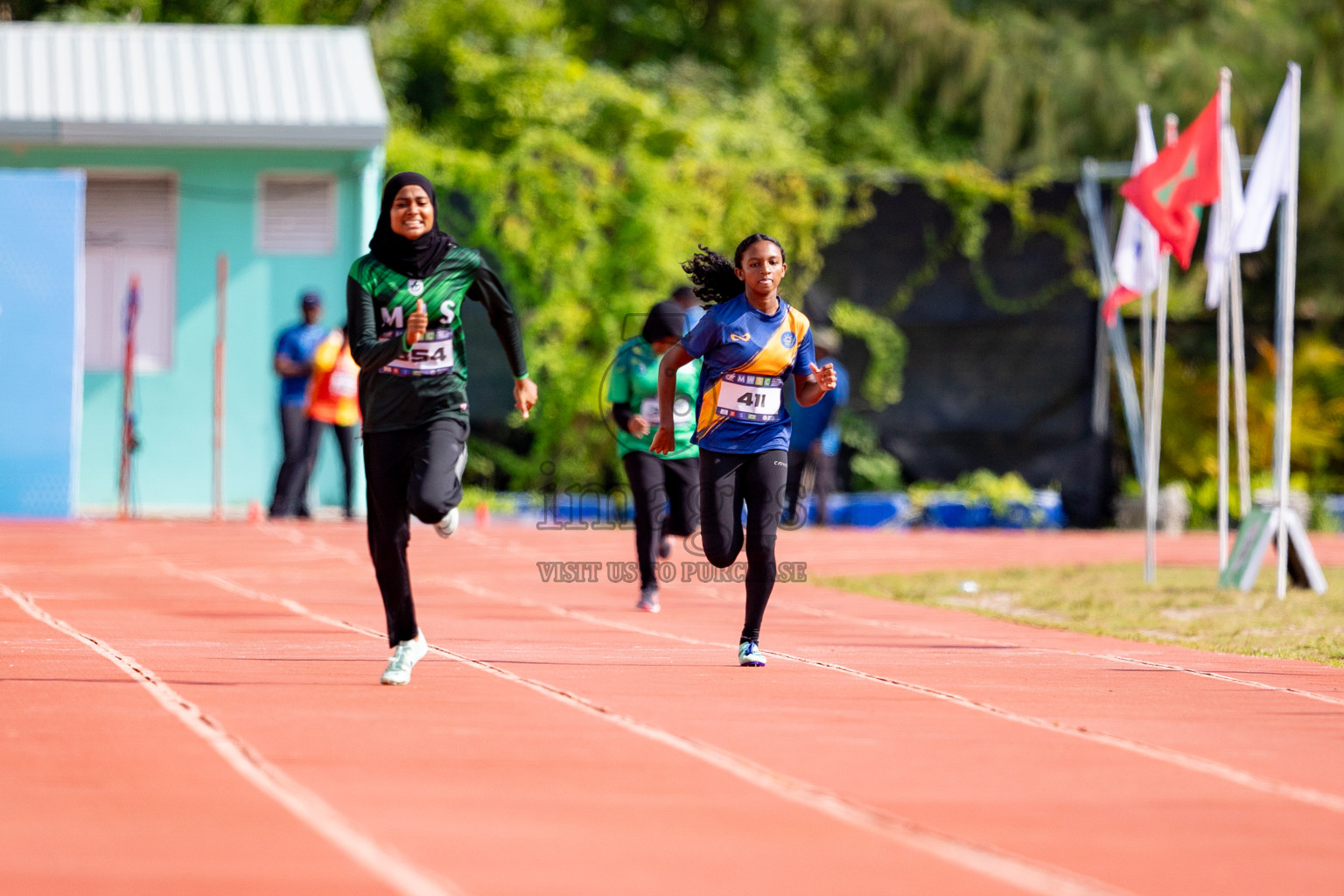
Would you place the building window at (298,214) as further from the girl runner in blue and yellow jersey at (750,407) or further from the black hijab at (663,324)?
the girl runner in blue and yellow jersey at (750,407)

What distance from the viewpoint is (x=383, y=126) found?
1750 centimetres

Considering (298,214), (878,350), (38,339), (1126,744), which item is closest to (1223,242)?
(878,350)

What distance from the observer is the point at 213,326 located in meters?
17.9

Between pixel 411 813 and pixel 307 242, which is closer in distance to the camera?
pixel 411 813

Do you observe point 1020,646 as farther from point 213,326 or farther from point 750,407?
point 213,326

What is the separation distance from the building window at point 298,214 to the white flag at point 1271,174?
9178mm

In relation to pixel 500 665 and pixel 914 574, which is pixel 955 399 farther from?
pixel 500 665

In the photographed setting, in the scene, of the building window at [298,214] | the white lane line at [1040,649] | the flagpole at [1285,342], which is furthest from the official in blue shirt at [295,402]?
the flagpole at [1285,342]

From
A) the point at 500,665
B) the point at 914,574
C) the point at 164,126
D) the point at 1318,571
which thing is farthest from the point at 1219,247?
the point at 164,126

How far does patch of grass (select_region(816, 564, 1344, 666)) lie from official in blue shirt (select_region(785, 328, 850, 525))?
4.00 metres

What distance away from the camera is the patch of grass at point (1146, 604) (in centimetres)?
Answer: 969

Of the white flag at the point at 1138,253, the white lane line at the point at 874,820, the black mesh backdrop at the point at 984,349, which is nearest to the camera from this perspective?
the white lane line at the point at 874,820

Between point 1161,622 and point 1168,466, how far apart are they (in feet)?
29.5

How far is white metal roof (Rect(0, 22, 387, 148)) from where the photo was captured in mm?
17484
